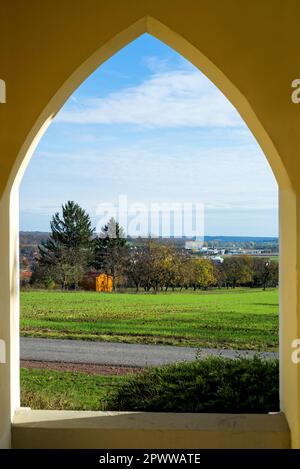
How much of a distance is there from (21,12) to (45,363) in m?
1.78

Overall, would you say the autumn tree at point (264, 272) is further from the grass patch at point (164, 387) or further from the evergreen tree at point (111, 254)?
the evergreen tree at point (111, 254)

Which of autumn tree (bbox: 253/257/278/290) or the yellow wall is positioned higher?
the yellow wall

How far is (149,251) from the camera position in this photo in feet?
9.29

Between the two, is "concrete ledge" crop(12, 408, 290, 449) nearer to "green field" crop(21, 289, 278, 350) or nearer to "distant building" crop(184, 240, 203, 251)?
"green field" crop(21, 289, 278, 350)

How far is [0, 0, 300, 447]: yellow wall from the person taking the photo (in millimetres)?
1967

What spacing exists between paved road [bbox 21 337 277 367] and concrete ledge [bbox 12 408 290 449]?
519 millimetres

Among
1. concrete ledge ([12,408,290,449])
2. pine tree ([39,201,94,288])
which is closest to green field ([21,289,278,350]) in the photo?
pine tree ([39,201,94,288])

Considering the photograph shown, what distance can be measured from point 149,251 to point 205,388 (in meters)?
0.81

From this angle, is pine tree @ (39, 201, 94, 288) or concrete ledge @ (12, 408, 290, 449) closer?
concrete ledge @ (12, 408, 290, 449)

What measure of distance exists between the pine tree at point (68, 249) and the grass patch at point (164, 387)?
0.55 m

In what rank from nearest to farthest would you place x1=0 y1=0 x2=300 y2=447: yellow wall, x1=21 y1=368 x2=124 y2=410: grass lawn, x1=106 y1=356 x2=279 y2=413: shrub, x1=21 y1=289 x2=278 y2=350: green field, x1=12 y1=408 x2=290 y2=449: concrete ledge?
x1=0 y1=0 x2=300 y2=447: yellow wall
x1=12 y1=408 x2=290 y2=449: concrete ledge
x1=106 y1=356 x2=279 y2=413: shrub
x1=21 y1=368 x2=124 y2=410: grass lawn
x1=21 y1=289 x2=278 y2=350: green field

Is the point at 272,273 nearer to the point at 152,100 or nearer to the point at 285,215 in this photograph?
the point at 285,215

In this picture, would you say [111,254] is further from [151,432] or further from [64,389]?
[151,432]

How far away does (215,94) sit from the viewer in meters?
2.97
